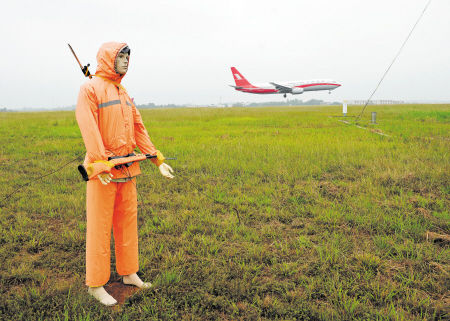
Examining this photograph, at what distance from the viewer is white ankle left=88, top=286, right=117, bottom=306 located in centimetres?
274

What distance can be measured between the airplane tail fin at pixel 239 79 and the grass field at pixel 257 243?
61.7 metres

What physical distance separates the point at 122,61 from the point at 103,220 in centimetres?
155

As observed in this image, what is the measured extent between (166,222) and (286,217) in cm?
191

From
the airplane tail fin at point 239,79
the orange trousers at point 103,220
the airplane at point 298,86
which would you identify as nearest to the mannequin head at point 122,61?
the orange trousers at point 103,220

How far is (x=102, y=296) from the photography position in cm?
277

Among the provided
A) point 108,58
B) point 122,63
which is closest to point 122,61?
point 122,63

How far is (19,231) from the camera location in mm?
4176

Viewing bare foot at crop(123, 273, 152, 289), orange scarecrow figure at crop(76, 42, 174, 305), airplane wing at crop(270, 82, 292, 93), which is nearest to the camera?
orange scarecrow figure at crop(76, 42, 174, 305)

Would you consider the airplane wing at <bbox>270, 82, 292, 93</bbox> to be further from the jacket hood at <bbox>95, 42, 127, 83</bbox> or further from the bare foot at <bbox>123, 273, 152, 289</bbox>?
the bare foot at <bbox>123, 273, 152, 289</bbox>

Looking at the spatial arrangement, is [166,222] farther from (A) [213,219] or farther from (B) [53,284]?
(B) [53,284]

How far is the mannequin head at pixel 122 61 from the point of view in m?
2.75

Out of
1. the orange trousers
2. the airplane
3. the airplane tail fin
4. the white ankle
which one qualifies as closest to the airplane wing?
the airplane

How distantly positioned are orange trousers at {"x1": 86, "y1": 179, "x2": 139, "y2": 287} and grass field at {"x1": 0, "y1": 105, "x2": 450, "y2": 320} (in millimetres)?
316

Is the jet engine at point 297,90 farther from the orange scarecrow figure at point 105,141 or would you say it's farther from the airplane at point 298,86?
the orange scarecrow figure at point 105,141
